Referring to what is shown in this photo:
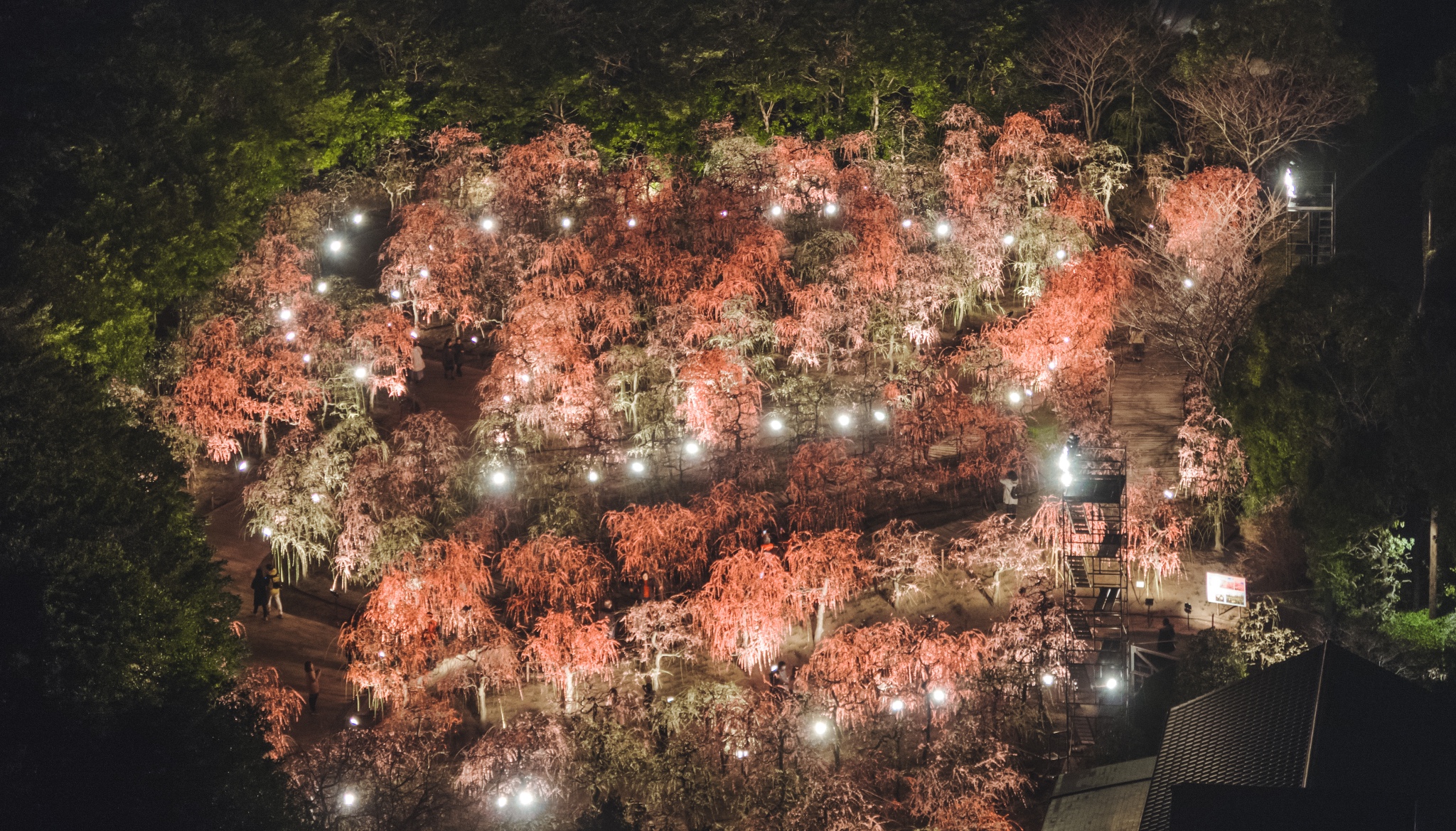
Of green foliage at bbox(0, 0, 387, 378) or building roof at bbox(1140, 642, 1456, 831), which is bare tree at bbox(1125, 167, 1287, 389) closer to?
building roof at bbox(1140, 642, 1456, 831)

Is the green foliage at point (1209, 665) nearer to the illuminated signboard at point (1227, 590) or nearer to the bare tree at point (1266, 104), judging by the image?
the illuminated signboard at point (1227, 590)

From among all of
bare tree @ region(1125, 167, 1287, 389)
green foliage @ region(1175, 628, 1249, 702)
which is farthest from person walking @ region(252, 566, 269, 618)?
bare tree @ region(1125, 167, 1287, 389)

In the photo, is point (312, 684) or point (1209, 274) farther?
point (1209, 274)

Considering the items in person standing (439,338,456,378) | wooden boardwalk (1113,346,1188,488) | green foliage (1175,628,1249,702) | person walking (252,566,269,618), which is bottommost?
green foliage (1175,628,1249,702)

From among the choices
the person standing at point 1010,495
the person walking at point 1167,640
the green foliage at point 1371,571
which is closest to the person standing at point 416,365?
the person standing at point 1010,495

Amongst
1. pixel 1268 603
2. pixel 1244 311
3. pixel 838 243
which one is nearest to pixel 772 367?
pixel 838 243

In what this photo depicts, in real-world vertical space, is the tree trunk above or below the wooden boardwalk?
below

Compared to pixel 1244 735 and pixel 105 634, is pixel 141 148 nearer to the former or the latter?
pixel 105 634

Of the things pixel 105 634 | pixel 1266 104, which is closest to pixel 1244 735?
pixel 105 634
